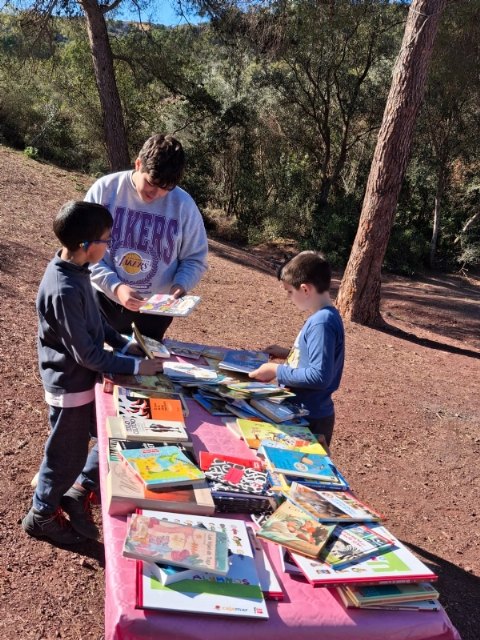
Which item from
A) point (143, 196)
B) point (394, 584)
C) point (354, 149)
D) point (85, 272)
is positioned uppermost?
point (354, 149)

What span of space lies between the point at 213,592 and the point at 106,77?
12.3 m

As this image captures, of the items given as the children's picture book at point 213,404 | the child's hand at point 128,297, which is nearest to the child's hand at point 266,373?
the children's picture book at point 213,404

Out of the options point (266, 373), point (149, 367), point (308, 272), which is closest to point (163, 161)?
point (308, 272)

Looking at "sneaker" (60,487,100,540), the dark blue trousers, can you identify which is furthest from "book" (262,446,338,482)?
"sneaker" (60,487,100,540)

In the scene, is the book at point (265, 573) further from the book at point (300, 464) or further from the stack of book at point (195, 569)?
the book at point (300, 464)

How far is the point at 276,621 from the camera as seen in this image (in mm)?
1420

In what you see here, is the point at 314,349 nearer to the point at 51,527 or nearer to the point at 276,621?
the point at 276,621

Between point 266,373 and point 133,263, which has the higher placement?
point 133,263

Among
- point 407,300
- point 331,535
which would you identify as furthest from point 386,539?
point 407,300

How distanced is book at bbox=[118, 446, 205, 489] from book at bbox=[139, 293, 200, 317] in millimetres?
781

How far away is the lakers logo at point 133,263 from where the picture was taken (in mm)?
2977

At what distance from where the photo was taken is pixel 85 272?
2.37m

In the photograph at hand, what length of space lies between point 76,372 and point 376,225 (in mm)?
6578

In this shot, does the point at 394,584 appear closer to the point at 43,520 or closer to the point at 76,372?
Result: the point at 76,372
